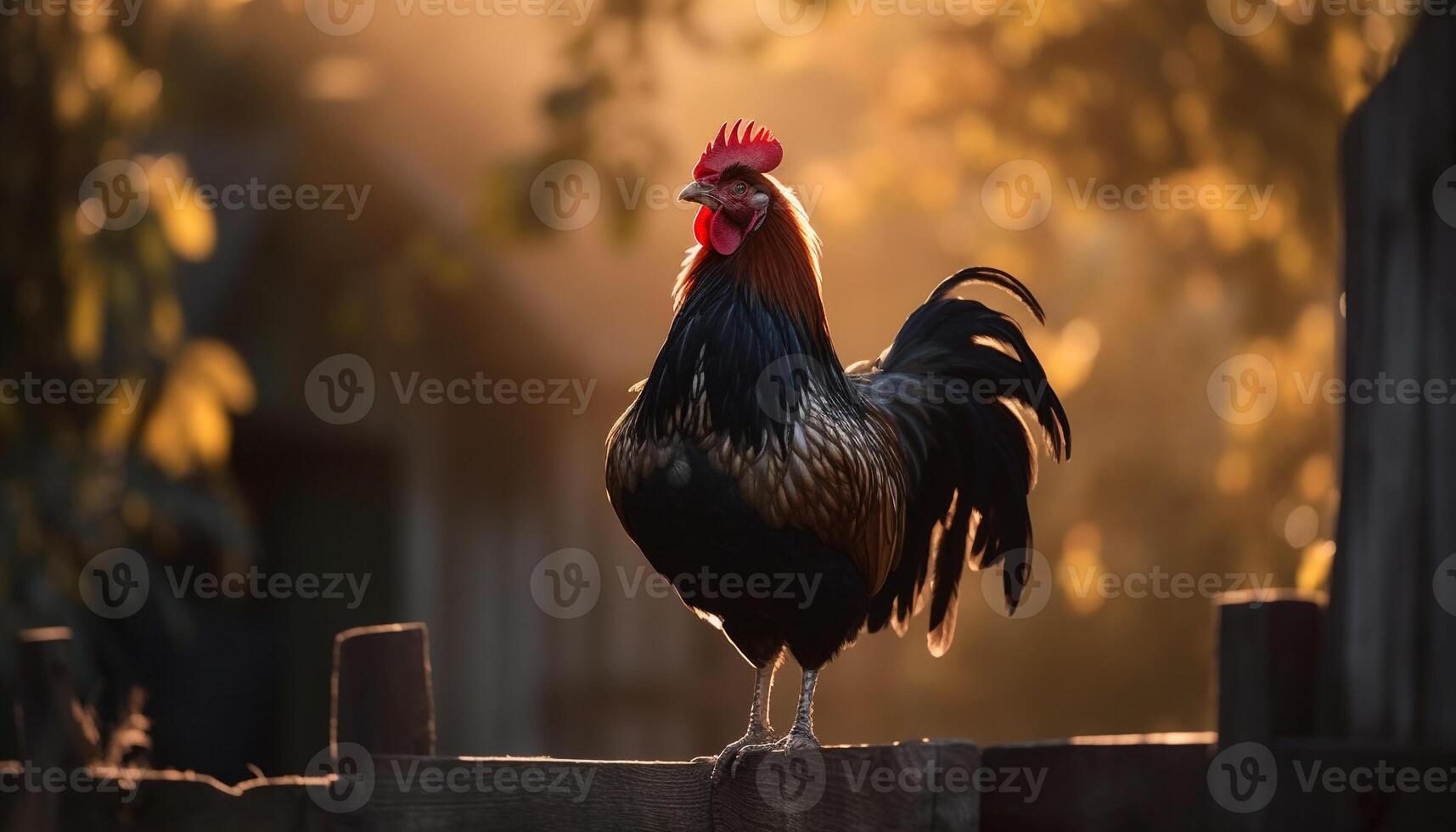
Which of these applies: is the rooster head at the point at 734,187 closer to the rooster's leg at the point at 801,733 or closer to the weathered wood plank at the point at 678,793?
the rooster's leg at the point at 801,733

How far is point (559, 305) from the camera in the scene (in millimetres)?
13555

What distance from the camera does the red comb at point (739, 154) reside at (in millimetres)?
3670

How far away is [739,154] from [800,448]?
34.6 inches

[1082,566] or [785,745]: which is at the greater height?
[1082,566]

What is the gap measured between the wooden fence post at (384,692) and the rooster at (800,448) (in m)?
0.71

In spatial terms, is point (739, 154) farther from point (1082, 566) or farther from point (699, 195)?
point (1082, 566)

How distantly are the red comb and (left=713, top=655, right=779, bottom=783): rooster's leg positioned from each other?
1223 millimetres

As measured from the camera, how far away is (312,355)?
12047 millimetres

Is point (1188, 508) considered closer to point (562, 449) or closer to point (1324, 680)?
point (562, 449)

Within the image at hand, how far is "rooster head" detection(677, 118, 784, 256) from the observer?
3662 millimetres

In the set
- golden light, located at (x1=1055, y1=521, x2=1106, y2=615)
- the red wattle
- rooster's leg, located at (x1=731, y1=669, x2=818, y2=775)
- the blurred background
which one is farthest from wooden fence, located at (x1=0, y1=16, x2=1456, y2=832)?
golden light, located at (x1=1055, y1=521, x2=1106, y2=615)

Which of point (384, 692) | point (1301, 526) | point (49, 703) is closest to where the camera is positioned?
point (384, 692)

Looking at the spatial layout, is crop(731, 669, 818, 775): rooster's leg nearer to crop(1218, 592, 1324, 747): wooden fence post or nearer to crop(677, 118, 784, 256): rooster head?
crop(1218, 592, 1324, 747): wooden fence post

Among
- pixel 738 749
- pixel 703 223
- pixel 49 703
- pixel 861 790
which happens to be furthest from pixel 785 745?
pixel 49 703
